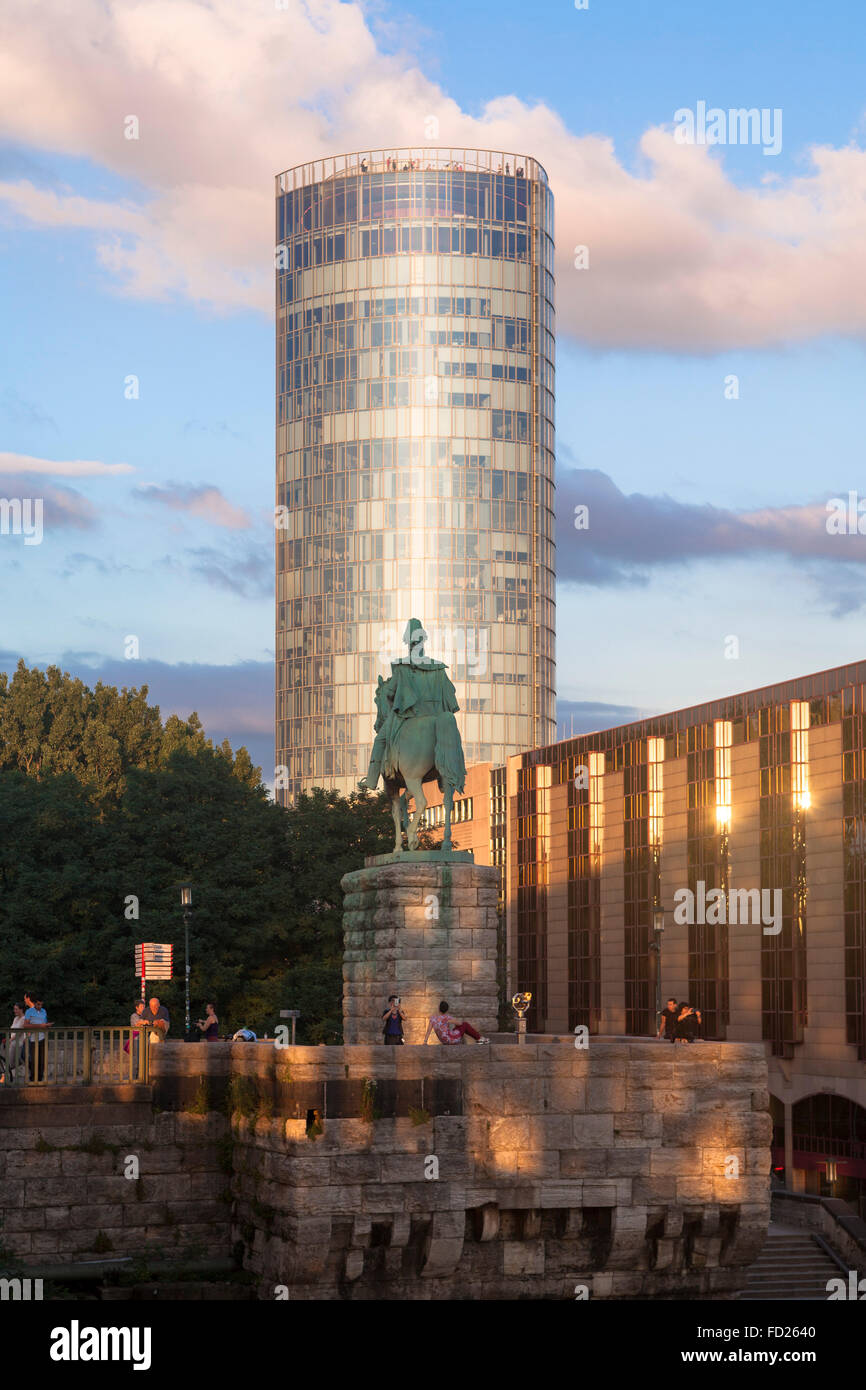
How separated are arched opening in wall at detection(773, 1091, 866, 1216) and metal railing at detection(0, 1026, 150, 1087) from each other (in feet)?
121

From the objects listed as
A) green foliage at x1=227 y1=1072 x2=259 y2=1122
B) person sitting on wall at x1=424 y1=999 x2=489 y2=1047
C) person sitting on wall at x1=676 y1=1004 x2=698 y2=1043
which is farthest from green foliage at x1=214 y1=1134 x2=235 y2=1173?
person sitting on wall at x1=676 y1=1004 x2=698 y2=1043

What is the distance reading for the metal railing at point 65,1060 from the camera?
2891cm

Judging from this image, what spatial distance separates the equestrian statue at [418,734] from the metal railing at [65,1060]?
251 inches

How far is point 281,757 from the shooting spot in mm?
141500

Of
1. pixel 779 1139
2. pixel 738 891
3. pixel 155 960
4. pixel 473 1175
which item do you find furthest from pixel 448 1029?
pixel 779 1139

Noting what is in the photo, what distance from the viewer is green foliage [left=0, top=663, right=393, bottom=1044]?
48.5m

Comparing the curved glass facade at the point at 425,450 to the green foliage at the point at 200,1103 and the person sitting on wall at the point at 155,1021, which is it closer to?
the person sitting on wall at the point at 155,1021

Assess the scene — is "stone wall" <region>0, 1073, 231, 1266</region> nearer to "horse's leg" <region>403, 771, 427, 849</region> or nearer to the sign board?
"horse's leg" <region>403, 771, 427, 849</region>

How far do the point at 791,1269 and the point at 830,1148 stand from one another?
28.3 m

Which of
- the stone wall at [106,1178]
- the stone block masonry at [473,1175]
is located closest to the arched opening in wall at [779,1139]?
the stone block masonry at [473,1175]

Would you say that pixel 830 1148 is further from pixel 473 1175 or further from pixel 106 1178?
pixel 473 1175
